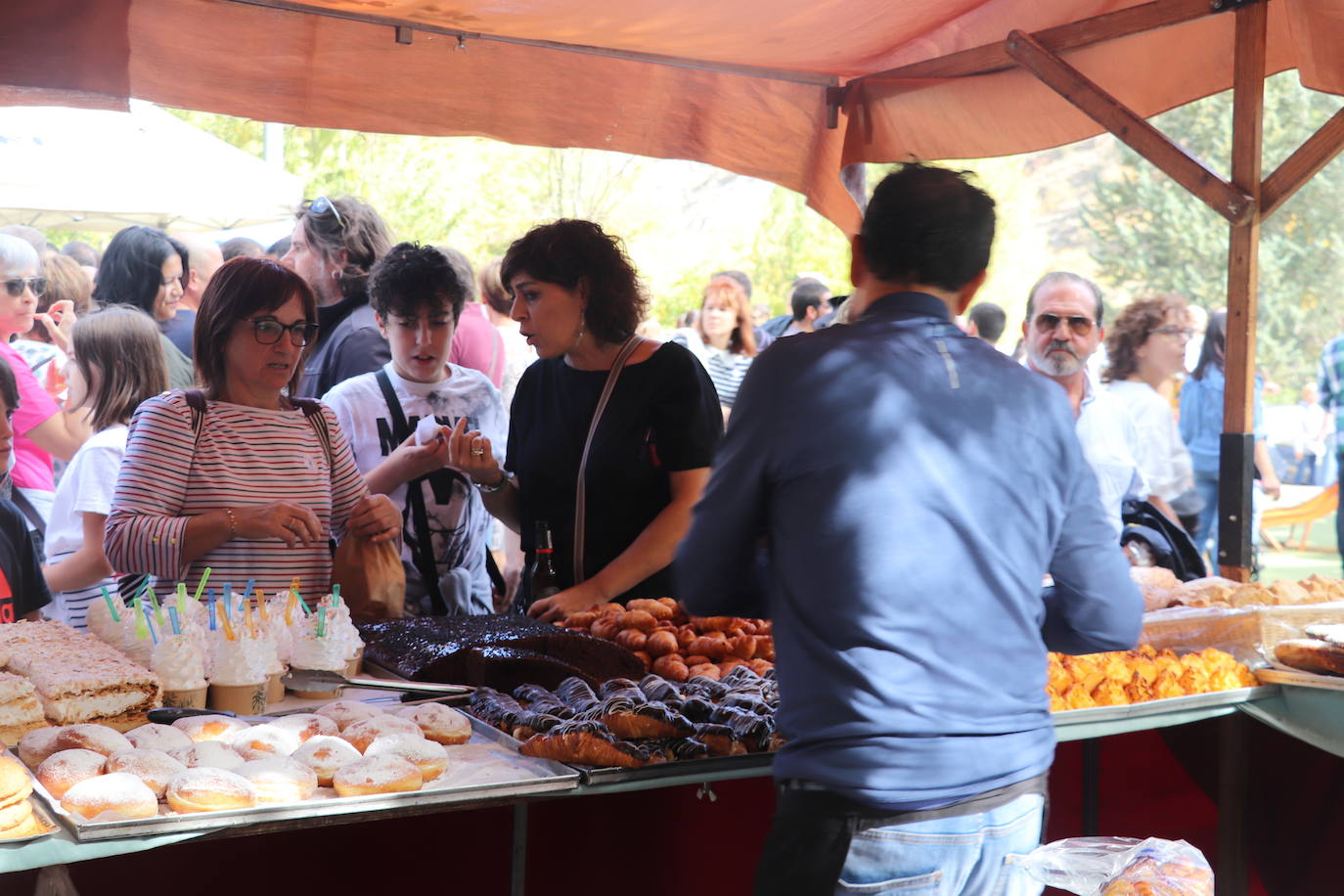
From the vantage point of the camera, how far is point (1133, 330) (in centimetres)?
599

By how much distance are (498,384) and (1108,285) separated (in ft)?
80.5

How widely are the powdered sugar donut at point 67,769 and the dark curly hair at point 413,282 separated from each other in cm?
200

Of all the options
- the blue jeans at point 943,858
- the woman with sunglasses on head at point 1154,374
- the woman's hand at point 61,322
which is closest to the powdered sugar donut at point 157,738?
the blue jeans at point 943,858

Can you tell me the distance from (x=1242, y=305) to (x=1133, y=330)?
1.83m

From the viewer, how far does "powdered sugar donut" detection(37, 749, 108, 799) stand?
191 centimetres

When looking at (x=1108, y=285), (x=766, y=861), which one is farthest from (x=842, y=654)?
(x=1108, y=285)

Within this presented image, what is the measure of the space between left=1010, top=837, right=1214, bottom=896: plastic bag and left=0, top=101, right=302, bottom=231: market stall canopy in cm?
653

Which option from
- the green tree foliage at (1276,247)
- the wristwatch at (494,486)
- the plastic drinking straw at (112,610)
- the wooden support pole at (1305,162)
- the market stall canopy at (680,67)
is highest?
the green tree foliage at (1276,247)

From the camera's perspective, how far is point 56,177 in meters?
7.33

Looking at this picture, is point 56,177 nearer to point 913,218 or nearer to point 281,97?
point 281,97

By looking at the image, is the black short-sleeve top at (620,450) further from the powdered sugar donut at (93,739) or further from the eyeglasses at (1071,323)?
the powdered sugar donut at (93,739)

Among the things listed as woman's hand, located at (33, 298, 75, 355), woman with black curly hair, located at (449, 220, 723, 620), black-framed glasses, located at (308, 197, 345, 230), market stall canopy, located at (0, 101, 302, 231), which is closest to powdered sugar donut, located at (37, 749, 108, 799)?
woman with black curly hair, located at (449, 220, 723, 620)

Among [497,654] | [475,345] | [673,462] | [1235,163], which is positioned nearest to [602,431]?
[673,462]

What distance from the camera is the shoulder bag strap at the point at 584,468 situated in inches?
135
